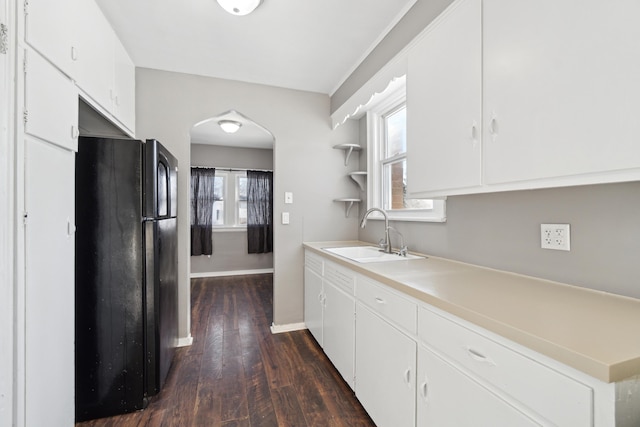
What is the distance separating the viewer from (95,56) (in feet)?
5.37

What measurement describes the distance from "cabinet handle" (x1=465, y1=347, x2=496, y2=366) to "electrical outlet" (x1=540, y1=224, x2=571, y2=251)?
25.6 inches

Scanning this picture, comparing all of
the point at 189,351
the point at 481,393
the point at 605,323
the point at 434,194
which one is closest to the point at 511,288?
the point at 605,323

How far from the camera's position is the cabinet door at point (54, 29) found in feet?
3.48

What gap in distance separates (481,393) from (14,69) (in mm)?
1911

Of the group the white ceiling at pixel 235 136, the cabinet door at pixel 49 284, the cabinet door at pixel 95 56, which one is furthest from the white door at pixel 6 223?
the white ceiling at pixel 235 136

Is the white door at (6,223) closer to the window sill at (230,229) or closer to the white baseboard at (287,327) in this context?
the white baseboard at (287,327)

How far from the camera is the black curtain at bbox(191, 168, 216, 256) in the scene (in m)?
4.91

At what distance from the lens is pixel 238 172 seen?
5.27 meters

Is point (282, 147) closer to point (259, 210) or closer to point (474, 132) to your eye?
point (474, 132)

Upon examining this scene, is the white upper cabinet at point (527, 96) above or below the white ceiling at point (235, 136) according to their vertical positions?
below

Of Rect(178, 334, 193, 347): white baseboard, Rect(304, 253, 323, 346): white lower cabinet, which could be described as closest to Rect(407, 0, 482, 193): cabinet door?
Rect(304, 253, 323, 346): white lower cabinet

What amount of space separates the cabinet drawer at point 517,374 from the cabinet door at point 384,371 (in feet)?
0.73

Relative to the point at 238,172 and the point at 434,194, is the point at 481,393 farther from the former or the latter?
the point at 238,172

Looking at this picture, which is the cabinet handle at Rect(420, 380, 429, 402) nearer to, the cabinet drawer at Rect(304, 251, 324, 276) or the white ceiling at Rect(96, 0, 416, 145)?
the cabinet drawer at Rect(304, 251, 324, 276)
